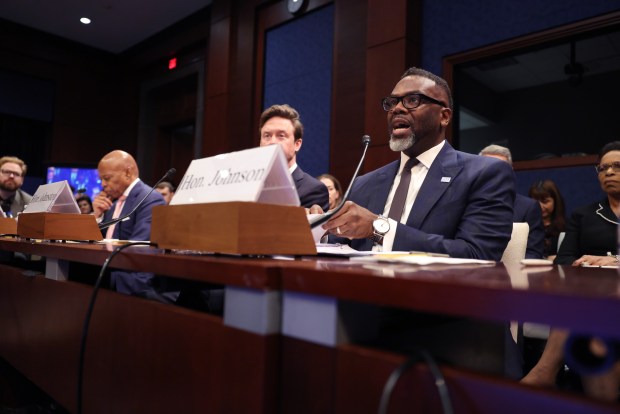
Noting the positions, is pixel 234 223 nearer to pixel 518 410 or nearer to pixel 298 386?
pixel 298 386

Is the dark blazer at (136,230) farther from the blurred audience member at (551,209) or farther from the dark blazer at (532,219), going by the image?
the blurred audience member at (551,209)

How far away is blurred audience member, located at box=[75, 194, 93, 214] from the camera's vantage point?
490cm

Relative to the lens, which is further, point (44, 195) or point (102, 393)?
point (44, 195)

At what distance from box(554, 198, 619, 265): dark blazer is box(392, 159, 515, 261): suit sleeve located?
3.29ft

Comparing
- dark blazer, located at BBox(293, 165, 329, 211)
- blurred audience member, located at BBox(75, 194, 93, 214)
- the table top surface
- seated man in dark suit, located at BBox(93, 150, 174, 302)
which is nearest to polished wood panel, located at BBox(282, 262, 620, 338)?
the table top surface

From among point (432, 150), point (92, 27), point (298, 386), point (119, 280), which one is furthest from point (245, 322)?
point (92, 27)

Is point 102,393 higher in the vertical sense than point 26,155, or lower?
lower

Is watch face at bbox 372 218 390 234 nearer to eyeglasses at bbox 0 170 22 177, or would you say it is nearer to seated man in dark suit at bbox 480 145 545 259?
seated man in dark suit at bbox 480 145 545 259

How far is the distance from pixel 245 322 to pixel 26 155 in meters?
6.11

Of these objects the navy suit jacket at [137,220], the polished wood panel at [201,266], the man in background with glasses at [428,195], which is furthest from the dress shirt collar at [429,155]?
the navy suit jacket at [137,220]

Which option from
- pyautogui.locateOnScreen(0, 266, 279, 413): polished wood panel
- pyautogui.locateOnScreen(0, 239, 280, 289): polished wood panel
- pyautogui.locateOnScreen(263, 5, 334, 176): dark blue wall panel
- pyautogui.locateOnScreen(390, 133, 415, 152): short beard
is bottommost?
pyautogui.locateOnScreen(0, 266, 279, 413): polished wood panel

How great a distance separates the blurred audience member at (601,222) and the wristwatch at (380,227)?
1.35 meters

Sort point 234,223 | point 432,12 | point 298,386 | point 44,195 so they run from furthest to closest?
point 432,12, point 44,195, point 234,223, point 298,386

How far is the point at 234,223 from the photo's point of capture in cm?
73
